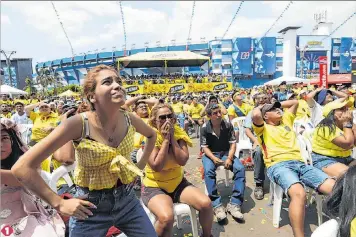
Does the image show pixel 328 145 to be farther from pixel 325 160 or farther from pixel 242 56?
pixel 242 56

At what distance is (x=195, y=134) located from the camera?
11.2 m

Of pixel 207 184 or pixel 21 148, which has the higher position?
pixel 21 148

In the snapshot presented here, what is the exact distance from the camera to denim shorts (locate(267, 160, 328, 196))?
10.4ft

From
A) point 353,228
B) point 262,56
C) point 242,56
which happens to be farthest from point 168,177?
point 262,56

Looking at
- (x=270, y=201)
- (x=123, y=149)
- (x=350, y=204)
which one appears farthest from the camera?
(x=270, y=201)

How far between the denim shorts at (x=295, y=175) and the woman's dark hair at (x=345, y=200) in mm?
1631

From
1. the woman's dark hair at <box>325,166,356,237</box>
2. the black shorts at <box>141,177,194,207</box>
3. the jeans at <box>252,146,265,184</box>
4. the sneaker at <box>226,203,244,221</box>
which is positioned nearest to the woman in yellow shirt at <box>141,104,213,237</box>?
the black shorts at <box>141,177,194,207</box>

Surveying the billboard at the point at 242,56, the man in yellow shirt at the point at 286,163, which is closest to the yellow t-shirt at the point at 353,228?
the man in yellow shirt at the point at 286,163

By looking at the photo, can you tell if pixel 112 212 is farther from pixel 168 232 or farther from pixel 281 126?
pixel 281 126

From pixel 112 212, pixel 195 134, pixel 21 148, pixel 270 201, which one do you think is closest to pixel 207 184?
pixel 270 201

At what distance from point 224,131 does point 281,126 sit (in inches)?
36.2

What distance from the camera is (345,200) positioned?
1.44 metres

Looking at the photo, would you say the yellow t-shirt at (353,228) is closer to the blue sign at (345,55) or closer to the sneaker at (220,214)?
the sneaker at (220,214)

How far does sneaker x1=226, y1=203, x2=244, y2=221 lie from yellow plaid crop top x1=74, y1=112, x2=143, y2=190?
2203 mm
